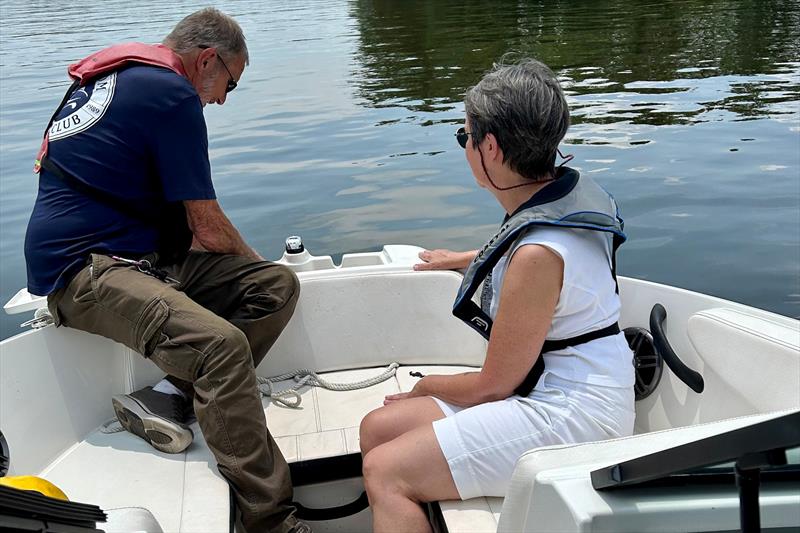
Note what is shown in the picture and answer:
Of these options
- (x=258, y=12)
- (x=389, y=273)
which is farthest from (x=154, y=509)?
(x=258, y=12)

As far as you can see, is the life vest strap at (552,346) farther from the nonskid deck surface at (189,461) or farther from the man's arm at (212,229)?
the man's arm at (212,229)

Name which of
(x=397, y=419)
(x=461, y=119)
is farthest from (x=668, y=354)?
(x=461, y=119)

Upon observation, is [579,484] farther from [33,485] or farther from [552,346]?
[33,485]

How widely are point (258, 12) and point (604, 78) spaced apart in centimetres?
1698

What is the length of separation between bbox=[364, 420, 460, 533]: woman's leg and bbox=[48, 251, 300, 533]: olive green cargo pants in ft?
1.55

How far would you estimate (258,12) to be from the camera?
2631 centimetres

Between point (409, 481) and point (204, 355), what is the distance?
2.46 ft

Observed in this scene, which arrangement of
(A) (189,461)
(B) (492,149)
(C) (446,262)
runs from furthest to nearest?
(C) (446,262) < (A) (189,461) < (B) (492,149)

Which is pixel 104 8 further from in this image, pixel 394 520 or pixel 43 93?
pixel 394 520

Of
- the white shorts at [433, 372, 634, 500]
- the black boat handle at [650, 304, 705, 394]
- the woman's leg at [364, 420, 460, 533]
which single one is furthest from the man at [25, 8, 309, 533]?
the black boat handle at [650, 304, 705, 394]

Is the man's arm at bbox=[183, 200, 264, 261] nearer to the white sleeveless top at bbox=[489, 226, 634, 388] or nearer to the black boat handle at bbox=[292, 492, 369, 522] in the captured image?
the black boat handle at bbox=[292, 492, 369, 522]

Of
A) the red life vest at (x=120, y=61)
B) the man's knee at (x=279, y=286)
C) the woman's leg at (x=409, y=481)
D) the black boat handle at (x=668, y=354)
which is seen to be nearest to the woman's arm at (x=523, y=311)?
the woman's leg at (x=409, y=481)

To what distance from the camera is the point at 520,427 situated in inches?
70.4

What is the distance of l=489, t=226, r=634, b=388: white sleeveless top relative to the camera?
1.75m
